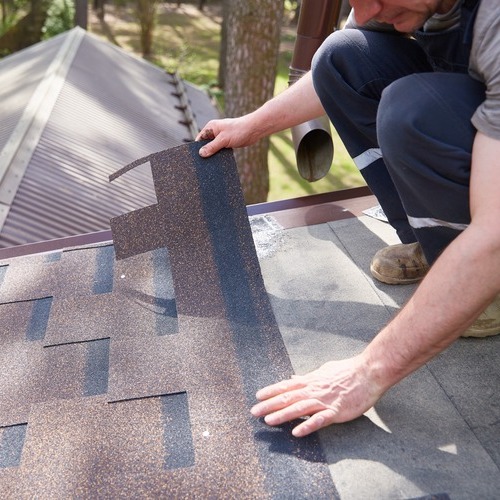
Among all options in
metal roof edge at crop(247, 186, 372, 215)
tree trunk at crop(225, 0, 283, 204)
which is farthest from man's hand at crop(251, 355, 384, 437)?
tree trunk at crop(225, 0, 283, 204)

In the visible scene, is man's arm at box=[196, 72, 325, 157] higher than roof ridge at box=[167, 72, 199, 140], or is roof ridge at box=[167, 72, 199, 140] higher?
man's arm at box=[196, 72, 325, 157]

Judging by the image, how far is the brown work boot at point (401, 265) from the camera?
2150 mm

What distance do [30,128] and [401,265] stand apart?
12.4 feet

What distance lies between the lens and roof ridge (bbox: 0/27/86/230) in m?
4.16

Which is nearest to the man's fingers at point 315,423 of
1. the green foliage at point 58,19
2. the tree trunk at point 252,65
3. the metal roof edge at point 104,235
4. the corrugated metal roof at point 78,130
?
the metal roof edge at point 104,235

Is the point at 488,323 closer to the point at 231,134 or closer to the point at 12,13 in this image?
the point at 231,134

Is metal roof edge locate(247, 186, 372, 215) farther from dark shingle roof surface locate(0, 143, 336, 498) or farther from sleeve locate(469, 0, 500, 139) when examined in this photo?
sleeve locate(469, 0, 500, 139)

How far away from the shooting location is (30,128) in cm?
504

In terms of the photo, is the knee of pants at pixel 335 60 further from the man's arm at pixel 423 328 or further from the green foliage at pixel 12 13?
the green foliage at pixel 12 13

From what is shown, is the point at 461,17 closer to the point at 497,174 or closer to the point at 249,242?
the point at 497,174

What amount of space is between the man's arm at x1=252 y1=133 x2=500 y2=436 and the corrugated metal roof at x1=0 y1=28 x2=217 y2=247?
2588 millimetres

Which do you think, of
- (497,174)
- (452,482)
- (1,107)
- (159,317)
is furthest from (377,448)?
(1,107)

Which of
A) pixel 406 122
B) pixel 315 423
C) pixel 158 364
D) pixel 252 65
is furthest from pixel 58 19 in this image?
pixel 315 423

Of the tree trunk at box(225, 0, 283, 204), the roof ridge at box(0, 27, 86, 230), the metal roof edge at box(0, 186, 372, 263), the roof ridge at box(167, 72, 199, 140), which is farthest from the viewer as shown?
the roof ridge at box(167, 72, 199, 140)
